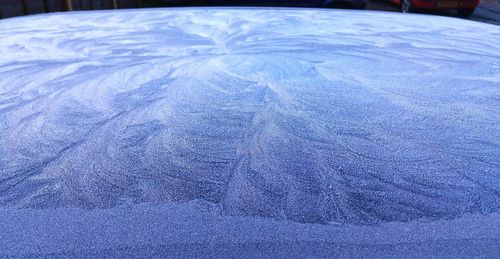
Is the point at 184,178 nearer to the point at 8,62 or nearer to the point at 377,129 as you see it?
the point at 377,129

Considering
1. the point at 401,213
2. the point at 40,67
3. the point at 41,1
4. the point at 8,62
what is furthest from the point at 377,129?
the point at 41,1

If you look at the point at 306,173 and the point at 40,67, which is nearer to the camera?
the point at 306,173

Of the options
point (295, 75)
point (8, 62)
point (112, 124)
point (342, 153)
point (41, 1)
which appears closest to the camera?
point (342, 153)

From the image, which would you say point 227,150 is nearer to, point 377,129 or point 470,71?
point 377,129

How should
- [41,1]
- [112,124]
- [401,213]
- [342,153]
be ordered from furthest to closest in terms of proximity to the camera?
[41,1] → [112,124] → [342,153] → [401,213]
